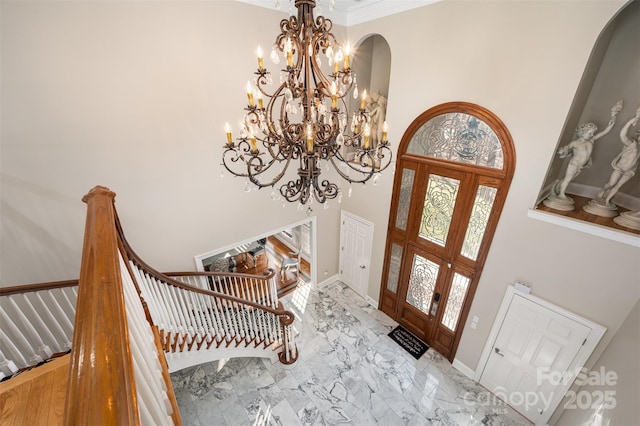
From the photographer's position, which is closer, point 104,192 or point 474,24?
point 104,192

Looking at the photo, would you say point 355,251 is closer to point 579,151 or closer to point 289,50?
point 579,151

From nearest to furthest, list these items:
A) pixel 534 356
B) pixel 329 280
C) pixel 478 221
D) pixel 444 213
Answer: pixel 534 356
pixel 478 221
pixel 444 213
pixel 329 280

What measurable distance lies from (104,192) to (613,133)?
4.94 metres

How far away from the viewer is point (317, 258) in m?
5.53

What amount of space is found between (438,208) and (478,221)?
0.57m

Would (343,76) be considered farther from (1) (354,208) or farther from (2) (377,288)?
(2) (377,288)

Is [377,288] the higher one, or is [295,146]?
[295,146]

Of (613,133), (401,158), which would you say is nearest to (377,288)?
(401,158)

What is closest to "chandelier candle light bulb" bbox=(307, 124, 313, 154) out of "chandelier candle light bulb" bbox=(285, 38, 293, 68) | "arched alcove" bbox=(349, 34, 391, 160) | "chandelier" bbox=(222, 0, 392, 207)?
"chandelier" bbox=(222, 0, 392, 207)

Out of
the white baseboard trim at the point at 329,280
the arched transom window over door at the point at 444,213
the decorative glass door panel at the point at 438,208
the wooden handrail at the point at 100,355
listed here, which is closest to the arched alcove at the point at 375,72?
the arched transom window over door at the point at 444,213

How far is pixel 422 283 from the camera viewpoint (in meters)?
4.32

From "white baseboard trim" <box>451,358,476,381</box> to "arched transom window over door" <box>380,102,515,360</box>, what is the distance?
0.10 meters

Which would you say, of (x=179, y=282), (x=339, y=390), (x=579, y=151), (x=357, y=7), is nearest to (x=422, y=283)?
(x=339, y=390)

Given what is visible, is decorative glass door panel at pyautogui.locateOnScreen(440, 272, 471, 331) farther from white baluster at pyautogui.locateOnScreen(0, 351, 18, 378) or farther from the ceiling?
white baluster at pyautogui.locateOnScreen(0, 351, 18, 378)
